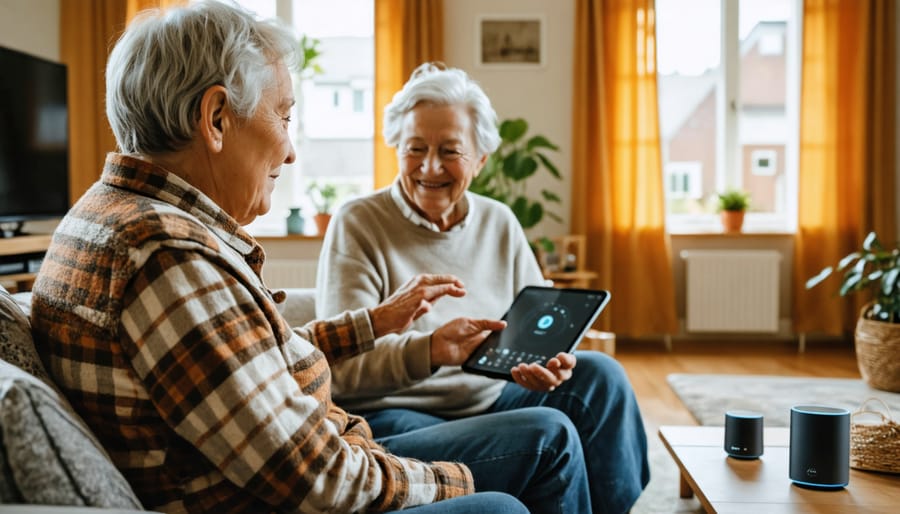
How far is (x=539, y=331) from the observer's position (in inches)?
66.4

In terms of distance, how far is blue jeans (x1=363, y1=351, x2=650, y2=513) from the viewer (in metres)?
1.76

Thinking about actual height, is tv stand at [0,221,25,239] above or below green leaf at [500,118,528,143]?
below

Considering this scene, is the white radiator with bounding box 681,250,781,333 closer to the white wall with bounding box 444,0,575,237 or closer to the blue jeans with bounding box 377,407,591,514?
the white wall with bounding box 444,0,575,237

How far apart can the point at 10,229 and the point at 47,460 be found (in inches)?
147

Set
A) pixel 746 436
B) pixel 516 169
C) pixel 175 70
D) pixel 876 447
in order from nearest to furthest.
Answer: pixel 175 70
pixel 876 447
pixel 746 436
pixel 516 169

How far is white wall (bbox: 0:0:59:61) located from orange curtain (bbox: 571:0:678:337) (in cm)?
309

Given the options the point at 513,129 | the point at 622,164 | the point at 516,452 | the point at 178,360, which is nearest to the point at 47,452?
the point at 178,360

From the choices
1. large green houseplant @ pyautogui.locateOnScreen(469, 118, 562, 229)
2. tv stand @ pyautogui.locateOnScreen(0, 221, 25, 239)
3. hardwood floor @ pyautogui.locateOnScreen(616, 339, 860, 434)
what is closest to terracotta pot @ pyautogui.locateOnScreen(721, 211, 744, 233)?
hardwood floor @ pyautogui.locateOnScreen(616, 339, 860, 434)

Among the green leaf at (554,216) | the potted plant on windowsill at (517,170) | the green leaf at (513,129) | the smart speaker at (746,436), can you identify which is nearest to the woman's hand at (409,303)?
the smart speaker at (746,436)

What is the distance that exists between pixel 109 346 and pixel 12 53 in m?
3.60

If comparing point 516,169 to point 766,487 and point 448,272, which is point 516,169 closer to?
point 448,272

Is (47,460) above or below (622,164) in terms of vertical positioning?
below

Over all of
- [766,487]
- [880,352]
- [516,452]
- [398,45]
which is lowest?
[880,352]

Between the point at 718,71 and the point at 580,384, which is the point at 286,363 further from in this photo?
the point at 718,71
